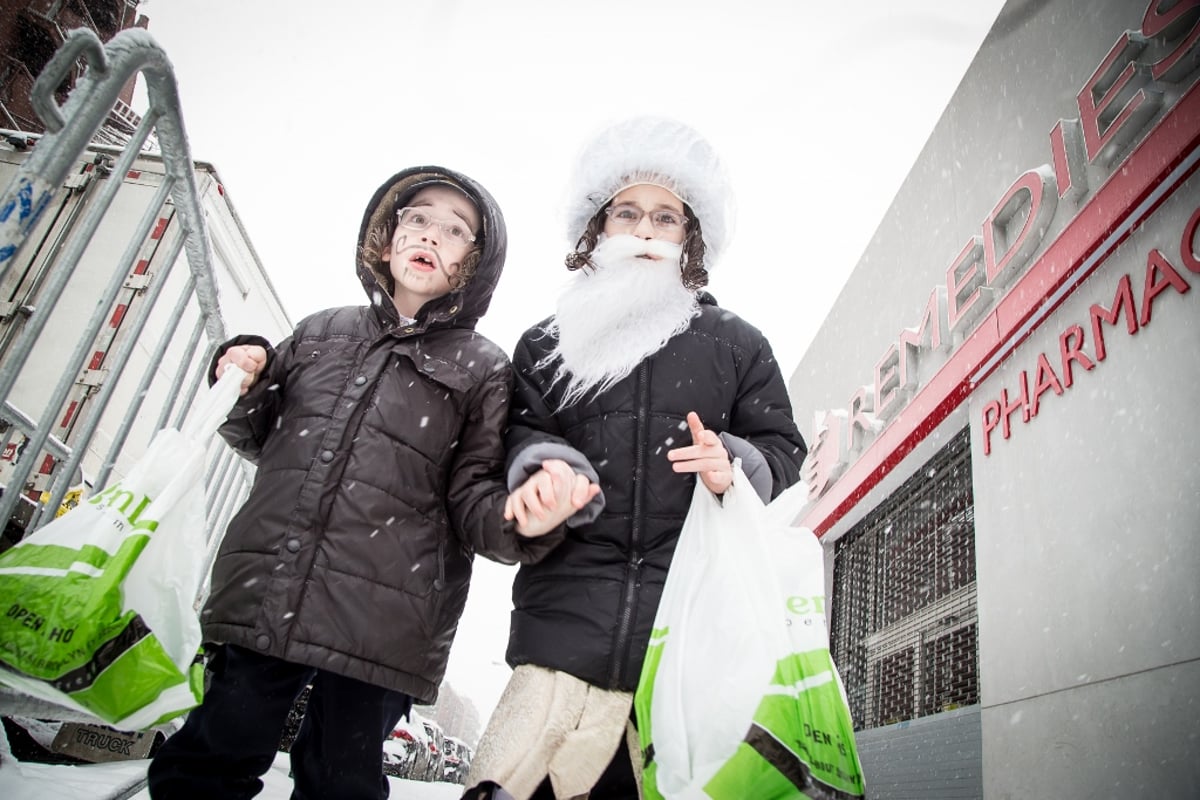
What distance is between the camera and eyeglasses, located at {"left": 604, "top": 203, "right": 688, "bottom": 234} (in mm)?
2189

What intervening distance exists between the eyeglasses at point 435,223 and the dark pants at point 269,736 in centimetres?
133

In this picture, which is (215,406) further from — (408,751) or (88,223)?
(408,751)

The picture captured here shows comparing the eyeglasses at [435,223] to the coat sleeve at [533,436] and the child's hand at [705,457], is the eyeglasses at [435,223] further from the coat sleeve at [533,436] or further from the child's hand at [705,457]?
the child's hand at [705,457]

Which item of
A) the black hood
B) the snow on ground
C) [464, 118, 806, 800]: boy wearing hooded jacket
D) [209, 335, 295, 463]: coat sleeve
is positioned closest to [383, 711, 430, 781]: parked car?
the snow on ground

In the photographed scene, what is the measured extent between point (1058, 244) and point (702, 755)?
159 inches

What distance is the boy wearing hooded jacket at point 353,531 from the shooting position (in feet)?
5.10

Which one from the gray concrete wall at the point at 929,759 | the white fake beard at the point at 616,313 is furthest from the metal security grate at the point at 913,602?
the white fake beard at the point at 616,313

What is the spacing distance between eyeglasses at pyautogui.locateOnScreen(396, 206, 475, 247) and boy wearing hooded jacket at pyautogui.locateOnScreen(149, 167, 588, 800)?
0.28ft

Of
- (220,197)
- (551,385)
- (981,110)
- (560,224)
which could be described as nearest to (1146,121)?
(981,110)

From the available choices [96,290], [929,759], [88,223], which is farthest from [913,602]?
[96,290]

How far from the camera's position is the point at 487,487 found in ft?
5.75

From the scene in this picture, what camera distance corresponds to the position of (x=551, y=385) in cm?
197

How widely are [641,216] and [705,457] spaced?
3.24 ft

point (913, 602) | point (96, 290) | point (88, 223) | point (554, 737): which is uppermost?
point (96, 290)
